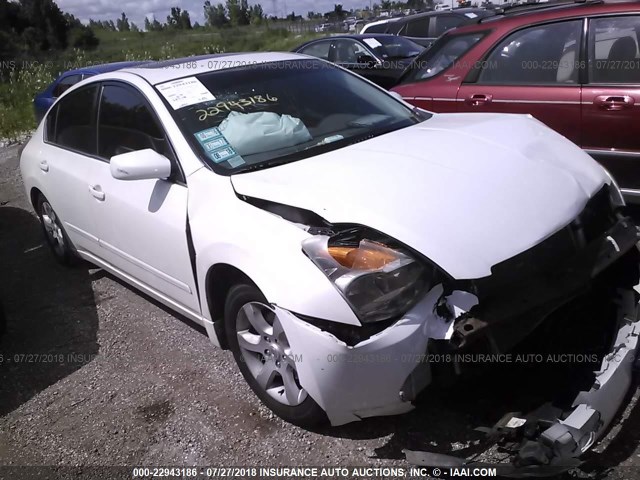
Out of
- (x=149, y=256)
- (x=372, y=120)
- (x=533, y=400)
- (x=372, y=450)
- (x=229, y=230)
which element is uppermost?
(x=372, y=120)

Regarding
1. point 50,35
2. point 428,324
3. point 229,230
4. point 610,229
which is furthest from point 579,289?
point 50,35

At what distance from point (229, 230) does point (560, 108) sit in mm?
Answer: 2933

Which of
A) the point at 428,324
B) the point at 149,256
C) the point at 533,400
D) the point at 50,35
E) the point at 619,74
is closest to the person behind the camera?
the point at 428,324

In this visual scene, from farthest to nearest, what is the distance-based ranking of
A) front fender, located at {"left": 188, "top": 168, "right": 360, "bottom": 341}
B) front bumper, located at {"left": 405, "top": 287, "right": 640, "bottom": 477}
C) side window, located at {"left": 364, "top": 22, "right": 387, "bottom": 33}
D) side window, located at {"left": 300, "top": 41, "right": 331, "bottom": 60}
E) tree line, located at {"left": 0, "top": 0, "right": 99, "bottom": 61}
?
1. tree line, located at {"left": 0, "top": 0, "right": 99, "bottom": 61}
2. side window, located at {"left": 364, "top": 22, "right": 387, "bottom": 33}
3. side window, located at {"left": 300, "top": 41, "right": 331, "bottom": 60}
4. front fender, located at {"left": 188, "top": 168, "right": 360, "bottom": 341}
5. front bumper, located at {"left": 405, "top": 287, "right": 640, "bottom": 477}

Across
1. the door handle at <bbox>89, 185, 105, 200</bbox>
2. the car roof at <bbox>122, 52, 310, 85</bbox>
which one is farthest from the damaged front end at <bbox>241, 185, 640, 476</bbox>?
the door handle at <bbox>89, 185, 105, 200</bbox>

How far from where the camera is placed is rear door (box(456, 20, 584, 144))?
14.3 feet

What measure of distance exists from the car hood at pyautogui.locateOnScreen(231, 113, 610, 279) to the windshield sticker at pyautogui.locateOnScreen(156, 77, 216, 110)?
0.74 metres

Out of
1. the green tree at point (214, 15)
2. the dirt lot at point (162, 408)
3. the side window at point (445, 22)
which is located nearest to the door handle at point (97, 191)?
the dirt lot at point (162, 408)

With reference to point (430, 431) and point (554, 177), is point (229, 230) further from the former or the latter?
point (554, 177)

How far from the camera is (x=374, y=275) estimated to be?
2.25 metres

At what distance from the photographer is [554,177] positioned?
2666 millimetres

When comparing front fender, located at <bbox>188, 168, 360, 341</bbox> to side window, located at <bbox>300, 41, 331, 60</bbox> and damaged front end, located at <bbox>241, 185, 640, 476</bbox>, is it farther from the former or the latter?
side window, located at <bbox>300, 41, 331, 60</bbox>

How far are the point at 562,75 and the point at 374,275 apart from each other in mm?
3078

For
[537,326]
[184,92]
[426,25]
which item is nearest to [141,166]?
[184,92]
